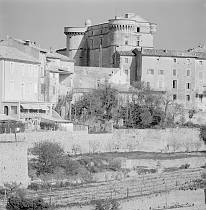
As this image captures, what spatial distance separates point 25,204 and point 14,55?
17.8 metres

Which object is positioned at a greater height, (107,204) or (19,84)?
(19,84)

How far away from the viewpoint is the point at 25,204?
2200 centimetres

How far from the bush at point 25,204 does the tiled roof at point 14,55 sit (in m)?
16.4

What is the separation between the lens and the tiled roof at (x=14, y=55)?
125 ft

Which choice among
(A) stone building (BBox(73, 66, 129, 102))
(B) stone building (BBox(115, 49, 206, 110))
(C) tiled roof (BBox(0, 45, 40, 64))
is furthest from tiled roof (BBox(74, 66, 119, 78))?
(C) tiled roof (BBox(0, 45, 40, 64))

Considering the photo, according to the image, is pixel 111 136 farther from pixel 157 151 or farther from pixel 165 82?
pixel 165 82

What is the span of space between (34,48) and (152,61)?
8879 mm

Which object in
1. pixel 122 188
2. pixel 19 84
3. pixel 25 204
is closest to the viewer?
pixel 25 204

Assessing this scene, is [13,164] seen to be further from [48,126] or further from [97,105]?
[97,105]

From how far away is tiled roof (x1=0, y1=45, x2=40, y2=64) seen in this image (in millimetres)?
Result: 38156

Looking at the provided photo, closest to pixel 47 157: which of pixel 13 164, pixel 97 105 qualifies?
pixel 13 164

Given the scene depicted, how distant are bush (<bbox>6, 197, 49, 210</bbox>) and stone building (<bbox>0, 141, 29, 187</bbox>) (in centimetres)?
430

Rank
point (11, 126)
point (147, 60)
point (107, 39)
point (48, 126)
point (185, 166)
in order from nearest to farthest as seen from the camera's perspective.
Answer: point (11, 126), point (185, 166), point (48, 126), point (147, 60), point (107, 39)

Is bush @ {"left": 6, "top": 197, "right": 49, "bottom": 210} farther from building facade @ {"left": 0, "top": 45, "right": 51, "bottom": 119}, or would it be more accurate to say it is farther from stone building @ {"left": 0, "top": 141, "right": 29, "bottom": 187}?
building facade @ {"left": 0, "top": 45, "right": 51, "bottom": 119}
